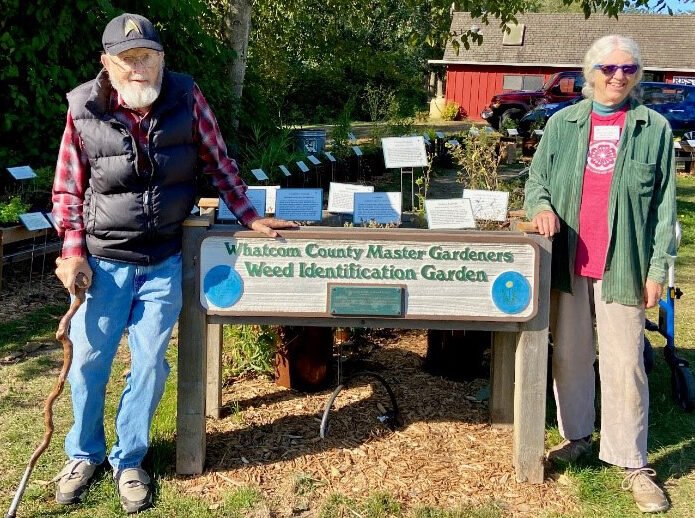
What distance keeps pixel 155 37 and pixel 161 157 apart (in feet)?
1.48

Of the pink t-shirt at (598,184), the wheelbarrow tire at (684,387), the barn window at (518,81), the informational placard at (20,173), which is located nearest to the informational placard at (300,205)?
the pink t-shirt at (598,184)

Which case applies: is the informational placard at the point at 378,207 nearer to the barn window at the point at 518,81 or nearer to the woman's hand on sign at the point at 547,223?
the woman's hand on sign at the point at 547,223

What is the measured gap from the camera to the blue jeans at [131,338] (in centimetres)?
327

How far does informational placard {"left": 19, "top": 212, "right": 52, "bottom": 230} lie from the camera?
596cm

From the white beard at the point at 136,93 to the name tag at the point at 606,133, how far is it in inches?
69.5

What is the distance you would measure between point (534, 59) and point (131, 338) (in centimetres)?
3402

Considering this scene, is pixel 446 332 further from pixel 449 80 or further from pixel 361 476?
pixel 449 80

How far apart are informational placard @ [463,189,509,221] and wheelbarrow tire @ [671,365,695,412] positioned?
1.42 metres

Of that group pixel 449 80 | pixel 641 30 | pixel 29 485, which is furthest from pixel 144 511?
pixel 641 30

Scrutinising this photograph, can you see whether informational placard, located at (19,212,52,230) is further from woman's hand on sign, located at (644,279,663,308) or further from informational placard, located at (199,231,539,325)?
woman's hand on sign, located at (644,279,663,308)

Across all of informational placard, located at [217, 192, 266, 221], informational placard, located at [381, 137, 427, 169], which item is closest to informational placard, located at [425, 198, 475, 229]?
informational placard, located at [217, 192, 266, 221]

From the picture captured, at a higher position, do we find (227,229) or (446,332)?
(227,229)

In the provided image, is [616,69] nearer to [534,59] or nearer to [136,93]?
[136,93]

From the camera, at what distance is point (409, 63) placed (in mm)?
35812
